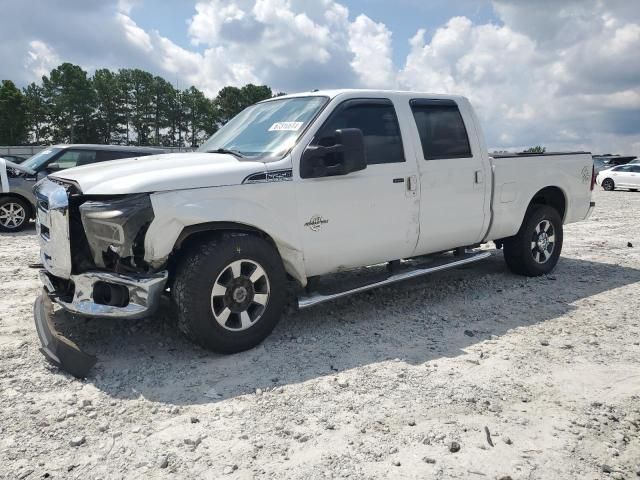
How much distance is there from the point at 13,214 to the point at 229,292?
837cm

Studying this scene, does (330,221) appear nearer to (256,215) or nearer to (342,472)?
(256,215)

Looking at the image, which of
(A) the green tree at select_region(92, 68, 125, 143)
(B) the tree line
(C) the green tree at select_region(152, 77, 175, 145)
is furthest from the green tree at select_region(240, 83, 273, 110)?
(A) the green tree at select_region(92, 68, 125, 143)

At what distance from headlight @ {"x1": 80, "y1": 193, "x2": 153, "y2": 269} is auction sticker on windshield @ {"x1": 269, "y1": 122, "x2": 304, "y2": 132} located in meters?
1.44

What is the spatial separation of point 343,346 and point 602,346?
84.2 inches

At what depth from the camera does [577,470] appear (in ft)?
9.01

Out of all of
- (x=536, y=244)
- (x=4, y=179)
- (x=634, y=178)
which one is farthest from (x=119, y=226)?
(x=634, y=178)

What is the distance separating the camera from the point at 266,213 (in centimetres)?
420

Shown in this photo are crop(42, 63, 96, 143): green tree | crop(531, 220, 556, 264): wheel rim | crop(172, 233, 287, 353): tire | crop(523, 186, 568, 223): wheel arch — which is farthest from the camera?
crop(42, 63, 96, 143): green tree

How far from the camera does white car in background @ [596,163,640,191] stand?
2444 cm

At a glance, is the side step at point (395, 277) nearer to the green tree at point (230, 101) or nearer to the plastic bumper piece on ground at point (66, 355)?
the plastic bumper piece on ground at point (66, 355)

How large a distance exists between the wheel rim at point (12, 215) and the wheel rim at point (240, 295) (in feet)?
27.2

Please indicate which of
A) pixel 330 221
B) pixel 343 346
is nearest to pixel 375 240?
pixel 330 221

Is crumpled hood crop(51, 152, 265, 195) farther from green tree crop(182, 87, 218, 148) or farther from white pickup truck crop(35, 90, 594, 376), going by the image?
green tree crop(182, 87, 218, 148)

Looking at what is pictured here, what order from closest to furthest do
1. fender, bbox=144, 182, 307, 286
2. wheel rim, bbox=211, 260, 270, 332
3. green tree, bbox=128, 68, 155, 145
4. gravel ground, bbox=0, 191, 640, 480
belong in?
gravel ground, bbox=0, 191, 640, 480 < fender, bbox=144, 182, 307, 286 < wheel rim, bbox=211, 260, 270, 332 < green tree, bbox=128, 68, 155, 145
